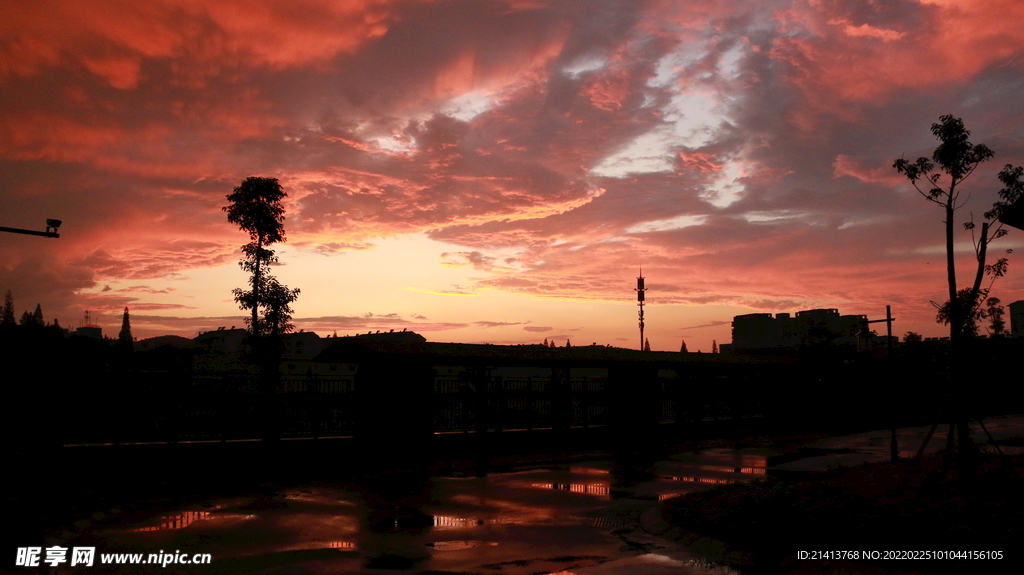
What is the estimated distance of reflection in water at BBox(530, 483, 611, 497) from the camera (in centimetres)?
1364

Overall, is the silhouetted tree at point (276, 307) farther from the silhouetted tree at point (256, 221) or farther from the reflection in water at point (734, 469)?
the reflection in water at point (734, 469)

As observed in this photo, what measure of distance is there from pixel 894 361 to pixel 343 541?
18.1 m

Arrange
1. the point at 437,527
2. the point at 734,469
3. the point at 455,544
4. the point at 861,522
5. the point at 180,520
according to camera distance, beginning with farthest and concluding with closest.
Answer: the point at 734,469
the point at 180,520
the point at 437,527
the point at 455,544
the point at 861,522

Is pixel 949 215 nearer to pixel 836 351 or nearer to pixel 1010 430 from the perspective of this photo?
pixel 1010 430

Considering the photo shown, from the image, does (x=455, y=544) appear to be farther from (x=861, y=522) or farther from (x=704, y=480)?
(x=704, y=480)

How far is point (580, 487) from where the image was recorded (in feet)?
46.6

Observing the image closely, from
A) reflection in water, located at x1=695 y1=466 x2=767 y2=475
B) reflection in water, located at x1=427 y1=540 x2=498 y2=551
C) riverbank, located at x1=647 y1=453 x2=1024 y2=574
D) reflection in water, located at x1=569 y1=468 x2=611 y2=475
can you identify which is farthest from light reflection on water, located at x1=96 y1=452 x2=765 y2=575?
reflection in water, located at x1=569 y1=468 x2=611 y2=475

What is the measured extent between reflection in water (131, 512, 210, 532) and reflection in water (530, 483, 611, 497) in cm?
642

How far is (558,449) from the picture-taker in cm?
2300

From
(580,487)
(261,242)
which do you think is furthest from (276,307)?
(580,487)

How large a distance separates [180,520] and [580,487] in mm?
7348

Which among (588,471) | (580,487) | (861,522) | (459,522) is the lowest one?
(588,471)

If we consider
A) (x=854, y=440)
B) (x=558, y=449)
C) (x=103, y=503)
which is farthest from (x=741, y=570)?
(x=854, y=440)

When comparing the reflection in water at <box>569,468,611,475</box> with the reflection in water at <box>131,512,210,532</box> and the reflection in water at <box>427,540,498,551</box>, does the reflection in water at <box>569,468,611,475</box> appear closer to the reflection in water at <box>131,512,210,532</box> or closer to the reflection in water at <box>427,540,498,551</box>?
the reflection in water at <box>427,540,498,551</box>
